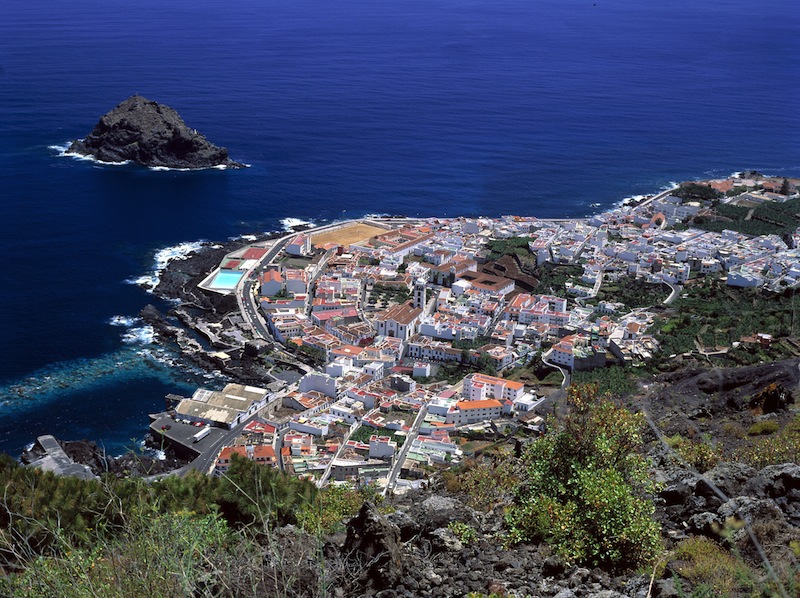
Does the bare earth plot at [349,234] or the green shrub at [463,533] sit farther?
the bare earth plot at [349,234]

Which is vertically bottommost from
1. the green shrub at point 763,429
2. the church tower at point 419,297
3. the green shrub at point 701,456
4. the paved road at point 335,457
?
the paved road at point 335,457

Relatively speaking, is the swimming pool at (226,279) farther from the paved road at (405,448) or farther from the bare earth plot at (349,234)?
the paved road at (405,448)

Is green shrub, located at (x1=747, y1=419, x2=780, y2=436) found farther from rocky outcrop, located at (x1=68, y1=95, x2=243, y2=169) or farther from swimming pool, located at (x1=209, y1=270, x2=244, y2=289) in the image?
rocky outcrop, located at (x1=68, y1=95, x2=243, y2=169)

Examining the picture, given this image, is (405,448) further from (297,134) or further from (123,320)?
(297,134)

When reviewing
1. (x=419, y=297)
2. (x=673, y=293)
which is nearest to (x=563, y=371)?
(x=419, y=297)

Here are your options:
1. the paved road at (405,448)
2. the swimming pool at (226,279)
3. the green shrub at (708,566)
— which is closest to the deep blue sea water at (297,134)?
the swimming pool at (226,279)

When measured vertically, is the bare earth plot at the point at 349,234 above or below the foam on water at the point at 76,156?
below

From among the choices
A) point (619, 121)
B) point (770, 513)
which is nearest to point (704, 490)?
point (770, 513)
